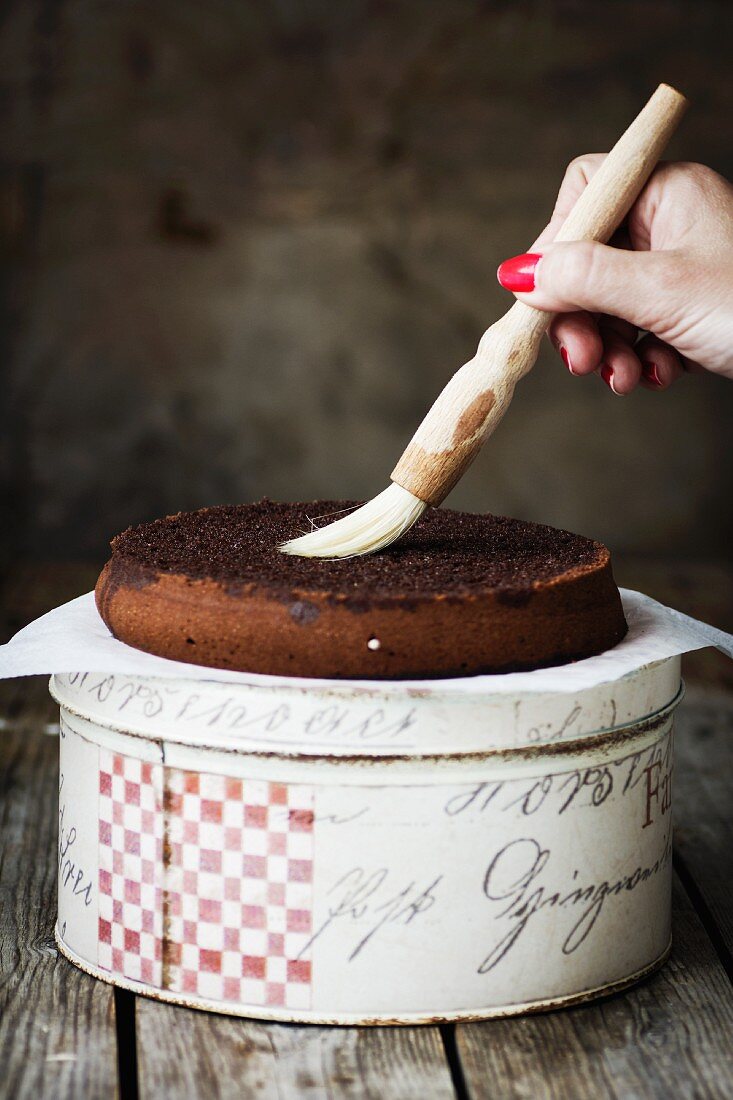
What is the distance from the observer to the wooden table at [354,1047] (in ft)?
3.19

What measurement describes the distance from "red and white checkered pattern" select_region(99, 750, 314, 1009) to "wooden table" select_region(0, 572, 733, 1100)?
38mm

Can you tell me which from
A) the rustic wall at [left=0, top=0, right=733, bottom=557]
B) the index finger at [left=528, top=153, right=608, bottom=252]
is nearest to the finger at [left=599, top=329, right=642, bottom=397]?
the index finger at [left=528, top=153, right=608, bottom=252]

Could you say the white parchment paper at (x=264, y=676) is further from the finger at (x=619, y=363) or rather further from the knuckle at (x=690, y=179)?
the knuckle at (x=690, y=179)

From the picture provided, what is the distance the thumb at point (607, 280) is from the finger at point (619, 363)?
Result: 0.77 ft

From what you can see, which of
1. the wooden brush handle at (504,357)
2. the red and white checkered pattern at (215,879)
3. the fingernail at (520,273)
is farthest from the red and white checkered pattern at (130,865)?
the fingernail at (520,273)

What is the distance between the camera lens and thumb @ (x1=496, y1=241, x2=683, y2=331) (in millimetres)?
1124

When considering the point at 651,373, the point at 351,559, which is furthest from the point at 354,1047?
the point at 651,373

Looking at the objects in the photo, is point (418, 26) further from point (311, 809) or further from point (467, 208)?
point (311, 809)

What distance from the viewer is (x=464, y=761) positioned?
1.01 metres

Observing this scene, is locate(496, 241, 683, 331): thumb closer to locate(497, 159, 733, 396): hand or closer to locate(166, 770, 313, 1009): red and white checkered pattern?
locate(497, 159, 733, 396): hand

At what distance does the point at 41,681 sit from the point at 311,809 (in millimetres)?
1221

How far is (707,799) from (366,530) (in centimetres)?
76

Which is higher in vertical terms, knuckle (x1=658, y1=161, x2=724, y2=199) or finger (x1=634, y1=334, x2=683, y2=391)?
knuckle (x1=658, y1=161, x2=724, y2=199)

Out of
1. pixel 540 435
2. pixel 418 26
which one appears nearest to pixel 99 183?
pixel 418 26
